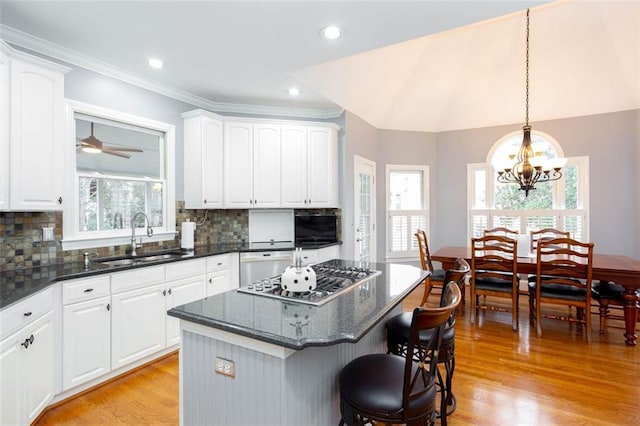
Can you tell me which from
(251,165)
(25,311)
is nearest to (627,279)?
(251,165)

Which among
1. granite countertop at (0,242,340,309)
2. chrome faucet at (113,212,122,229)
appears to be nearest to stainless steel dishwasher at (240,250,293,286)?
granite countertop at (0,242,340,309)

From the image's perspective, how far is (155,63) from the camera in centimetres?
313

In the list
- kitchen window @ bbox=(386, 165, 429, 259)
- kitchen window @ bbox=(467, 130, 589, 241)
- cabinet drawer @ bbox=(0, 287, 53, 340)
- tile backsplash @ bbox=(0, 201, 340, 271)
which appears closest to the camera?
cabinet drawer @ bbox=(0, 287, 53, 340)

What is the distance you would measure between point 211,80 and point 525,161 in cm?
363

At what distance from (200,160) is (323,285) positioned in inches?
98.5

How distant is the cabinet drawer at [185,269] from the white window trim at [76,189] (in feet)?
2.22

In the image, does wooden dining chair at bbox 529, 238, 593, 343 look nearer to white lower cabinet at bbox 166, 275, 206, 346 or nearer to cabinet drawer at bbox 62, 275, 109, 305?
white lower cabinet at bbox 166, 275, 206, 346

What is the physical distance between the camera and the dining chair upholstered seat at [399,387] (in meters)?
1.35

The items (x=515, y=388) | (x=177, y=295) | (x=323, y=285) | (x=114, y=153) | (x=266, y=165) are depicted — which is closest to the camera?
(x=323, y=285)

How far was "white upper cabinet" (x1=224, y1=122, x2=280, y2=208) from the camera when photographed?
4.14m

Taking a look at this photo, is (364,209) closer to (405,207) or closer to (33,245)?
(405,207)

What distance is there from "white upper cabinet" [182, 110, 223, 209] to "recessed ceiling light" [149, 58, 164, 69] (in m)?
0.67

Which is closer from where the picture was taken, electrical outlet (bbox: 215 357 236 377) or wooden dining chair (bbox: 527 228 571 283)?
electrical outlet (bbox: 215 357 236 377)

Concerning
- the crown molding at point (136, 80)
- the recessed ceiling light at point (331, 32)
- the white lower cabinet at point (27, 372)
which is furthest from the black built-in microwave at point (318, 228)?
the white lower cabinet at point (27, 372)
